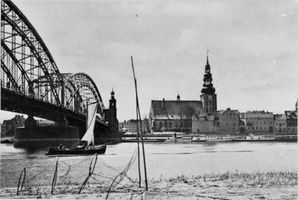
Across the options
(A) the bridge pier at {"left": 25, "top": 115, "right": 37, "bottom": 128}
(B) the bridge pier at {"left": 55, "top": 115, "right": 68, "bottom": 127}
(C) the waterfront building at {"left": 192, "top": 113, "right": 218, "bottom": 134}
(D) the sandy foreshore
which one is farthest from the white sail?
(C) the waterfront building at {"left": 192, "top": 113, "right": 218, "bottom": 134}

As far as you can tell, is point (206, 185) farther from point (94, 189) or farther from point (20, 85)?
point (20, 85)

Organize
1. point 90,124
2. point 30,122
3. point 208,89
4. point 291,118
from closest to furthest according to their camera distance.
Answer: point 208,89 < point 291,118 < point 30,122 < point 90,124

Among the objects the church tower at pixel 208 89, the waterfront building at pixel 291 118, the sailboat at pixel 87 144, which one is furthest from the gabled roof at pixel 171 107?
the waterfront building at pixel 291 118

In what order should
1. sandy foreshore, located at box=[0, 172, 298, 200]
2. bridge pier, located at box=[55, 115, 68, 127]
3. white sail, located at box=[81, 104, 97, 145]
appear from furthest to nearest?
bridge pier, located at box=[55, 115, 68, 127] < white sail, located at box=[81, 104, 97, 145] < sandy foreshore, located at box=[0, 172, 298, 200]

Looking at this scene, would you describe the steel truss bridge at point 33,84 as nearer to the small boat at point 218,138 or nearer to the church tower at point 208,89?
the church tower at point 208,89

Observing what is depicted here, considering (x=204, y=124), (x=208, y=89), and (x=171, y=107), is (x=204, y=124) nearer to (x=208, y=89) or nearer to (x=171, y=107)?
(x=171, y=107)

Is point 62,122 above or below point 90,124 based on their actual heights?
above

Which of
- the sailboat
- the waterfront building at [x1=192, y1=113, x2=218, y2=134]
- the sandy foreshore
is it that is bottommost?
the sandy foreshore

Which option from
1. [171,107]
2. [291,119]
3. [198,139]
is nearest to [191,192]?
[291,119]

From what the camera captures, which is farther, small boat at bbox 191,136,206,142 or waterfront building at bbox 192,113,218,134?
waterfront building at bbox 192,113,218,134

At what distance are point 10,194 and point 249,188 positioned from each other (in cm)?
841

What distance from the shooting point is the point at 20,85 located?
3638 cm

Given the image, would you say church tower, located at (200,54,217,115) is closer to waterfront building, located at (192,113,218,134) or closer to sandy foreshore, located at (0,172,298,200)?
sandy foreshore, located at (0,172,298,200)

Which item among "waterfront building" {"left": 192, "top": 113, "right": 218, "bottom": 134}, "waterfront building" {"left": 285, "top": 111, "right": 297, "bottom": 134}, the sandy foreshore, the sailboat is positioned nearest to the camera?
the sandy foreshore
